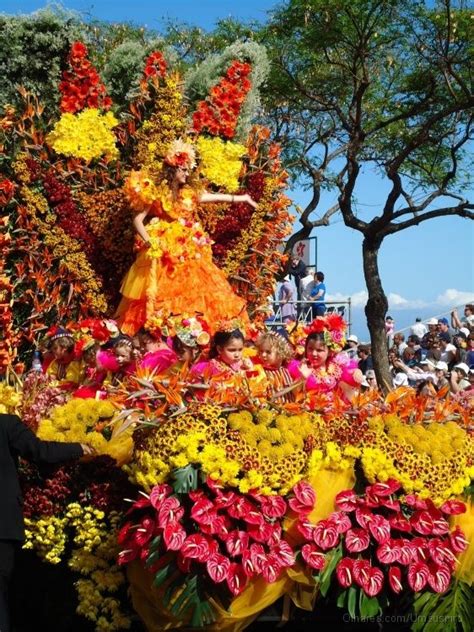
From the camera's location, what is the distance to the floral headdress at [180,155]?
798 centimetres

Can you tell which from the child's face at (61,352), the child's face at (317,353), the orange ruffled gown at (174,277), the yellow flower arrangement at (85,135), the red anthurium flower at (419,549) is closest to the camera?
the red anthurium flower at (419,549)

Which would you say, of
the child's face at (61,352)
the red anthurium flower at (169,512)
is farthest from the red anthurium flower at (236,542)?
the child's face at (61,352)

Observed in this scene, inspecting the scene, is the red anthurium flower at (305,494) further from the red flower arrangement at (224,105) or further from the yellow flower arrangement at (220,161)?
the red flower arrangement at (224,105)

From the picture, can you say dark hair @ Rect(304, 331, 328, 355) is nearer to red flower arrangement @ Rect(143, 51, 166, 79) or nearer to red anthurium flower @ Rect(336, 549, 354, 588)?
red anthurium flower @ Rect(336, 549, 354, 588)

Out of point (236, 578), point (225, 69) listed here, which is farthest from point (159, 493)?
point (225, 69)

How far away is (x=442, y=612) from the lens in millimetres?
4562

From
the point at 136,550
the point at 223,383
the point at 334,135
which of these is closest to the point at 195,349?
the point at 223,383

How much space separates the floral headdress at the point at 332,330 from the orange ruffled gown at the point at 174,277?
41.2 inches

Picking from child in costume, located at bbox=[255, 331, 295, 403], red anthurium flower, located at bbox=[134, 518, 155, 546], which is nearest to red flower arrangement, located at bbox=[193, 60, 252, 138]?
child in costume, located at bbox=[255, 331, 295, 403]

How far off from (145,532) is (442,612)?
1.57 m

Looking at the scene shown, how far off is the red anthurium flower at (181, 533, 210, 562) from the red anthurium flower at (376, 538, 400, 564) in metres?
0.88

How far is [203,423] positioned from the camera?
4.26 meters

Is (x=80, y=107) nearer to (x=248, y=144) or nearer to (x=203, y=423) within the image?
(x=248, y=144)

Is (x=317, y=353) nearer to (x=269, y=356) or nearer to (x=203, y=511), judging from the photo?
(x=269, y=356)
